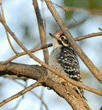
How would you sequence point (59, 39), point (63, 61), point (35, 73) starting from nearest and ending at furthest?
point (35, 73)
point (63, 61)
point (59, 39)

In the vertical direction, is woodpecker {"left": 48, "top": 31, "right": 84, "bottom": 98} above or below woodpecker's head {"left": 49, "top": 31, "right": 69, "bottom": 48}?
below

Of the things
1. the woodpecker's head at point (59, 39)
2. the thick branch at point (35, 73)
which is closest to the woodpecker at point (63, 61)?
the woodpecker's head at point (59, 39)

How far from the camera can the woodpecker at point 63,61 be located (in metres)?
2.54

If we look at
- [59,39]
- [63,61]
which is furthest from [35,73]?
[59,39]

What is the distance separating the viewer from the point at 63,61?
272 centimetres

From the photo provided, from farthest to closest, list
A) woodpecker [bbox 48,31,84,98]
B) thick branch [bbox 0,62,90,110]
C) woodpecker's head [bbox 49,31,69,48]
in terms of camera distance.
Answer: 1. woodpecker's head [bbox 49,31,69,48]
2. woodpecker [bbox 48,31,84,98]
3. thick branch [bbox 0,62,90,110]

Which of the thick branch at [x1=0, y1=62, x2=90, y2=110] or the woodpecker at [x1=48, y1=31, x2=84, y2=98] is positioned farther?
the woodpecker at [x1=48, y1=31, x2=84, y2=98]

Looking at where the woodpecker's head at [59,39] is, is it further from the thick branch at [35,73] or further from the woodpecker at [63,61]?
the thick branch at [35,73]

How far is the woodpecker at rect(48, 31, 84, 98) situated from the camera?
254cm

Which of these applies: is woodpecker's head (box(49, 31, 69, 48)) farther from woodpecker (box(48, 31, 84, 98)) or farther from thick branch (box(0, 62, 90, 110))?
thick branch (box(0, 62, 90, 110))

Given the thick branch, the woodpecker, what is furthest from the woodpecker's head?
the thick branch

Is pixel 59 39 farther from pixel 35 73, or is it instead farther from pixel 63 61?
pixel 35 73

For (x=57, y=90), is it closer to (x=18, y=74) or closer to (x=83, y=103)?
(x=83, y=103)

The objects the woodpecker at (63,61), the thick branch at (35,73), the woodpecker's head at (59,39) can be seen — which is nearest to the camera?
the thick branch at (35,73)
